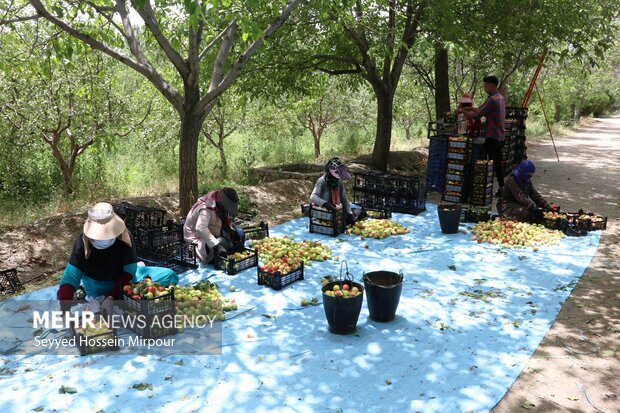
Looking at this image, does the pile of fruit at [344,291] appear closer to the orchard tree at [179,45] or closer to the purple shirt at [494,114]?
the orchard tree at [179,45]

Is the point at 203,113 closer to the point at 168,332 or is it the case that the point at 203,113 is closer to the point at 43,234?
the point at 43,234

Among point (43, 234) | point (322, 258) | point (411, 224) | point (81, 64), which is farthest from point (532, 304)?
point (81, 64)

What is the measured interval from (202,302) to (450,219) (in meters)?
4.90

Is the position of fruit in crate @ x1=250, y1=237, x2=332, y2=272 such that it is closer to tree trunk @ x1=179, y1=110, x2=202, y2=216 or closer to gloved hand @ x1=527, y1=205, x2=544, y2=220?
tree trunk @ x1=179, y1=110, x2=202, y2=216

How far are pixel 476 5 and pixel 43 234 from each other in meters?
10.3

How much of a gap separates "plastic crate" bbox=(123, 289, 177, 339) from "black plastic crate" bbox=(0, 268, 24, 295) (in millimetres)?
2203

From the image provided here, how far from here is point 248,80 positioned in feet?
40.9

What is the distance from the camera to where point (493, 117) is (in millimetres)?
10578

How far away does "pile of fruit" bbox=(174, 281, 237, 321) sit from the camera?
5188 millimetres

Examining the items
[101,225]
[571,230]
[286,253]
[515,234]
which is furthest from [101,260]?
[571,230]

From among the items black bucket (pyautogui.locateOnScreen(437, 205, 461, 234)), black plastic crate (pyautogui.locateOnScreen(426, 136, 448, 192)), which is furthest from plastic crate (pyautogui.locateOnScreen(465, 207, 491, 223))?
black plastic crate (pyautogui.locateOnScreen(426, 136, 448, 192))

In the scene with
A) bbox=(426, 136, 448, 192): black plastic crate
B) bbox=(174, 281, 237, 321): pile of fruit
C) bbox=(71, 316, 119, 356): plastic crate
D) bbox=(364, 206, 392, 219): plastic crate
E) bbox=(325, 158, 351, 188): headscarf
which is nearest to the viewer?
bbox=(71, 316, 119, 356): plastic crate

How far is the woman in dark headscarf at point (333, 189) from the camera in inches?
325

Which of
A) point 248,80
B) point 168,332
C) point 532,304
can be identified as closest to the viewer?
point 168,332
